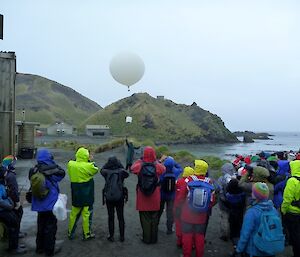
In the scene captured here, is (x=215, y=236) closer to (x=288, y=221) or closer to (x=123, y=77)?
(x=288, y=221)

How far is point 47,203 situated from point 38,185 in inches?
14.1

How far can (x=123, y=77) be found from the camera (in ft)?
35.7

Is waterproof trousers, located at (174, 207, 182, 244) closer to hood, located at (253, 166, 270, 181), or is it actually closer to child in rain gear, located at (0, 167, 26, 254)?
hood, located at (253, 166, 270, 181)

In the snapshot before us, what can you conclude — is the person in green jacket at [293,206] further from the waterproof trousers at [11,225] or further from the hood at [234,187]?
the waterproof trousers at [11,225]

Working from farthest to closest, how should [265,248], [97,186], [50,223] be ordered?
[97,186], [50,223], [265,248]

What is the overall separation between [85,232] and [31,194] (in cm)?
134

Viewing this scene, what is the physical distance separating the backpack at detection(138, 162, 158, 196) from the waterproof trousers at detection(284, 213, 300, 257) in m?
2.24

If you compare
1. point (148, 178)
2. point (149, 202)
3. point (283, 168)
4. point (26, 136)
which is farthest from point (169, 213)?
point (26, 136)

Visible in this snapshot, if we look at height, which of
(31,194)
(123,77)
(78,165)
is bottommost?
(31,194)

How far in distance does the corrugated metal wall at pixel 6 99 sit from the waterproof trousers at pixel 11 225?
8519 millimetres

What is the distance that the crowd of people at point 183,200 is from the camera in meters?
4.61

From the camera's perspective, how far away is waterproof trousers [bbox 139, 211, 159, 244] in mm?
6734

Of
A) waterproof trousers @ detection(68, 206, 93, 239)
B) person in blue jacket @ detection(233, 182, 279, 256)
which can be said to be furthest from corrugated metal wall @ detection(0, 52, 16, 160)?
person in blue jacket @ detection(233, 182, 279, 256)

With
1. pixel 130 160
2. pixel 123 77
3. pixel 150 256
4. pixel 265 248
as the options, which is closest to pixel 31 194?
pixel 150 256
